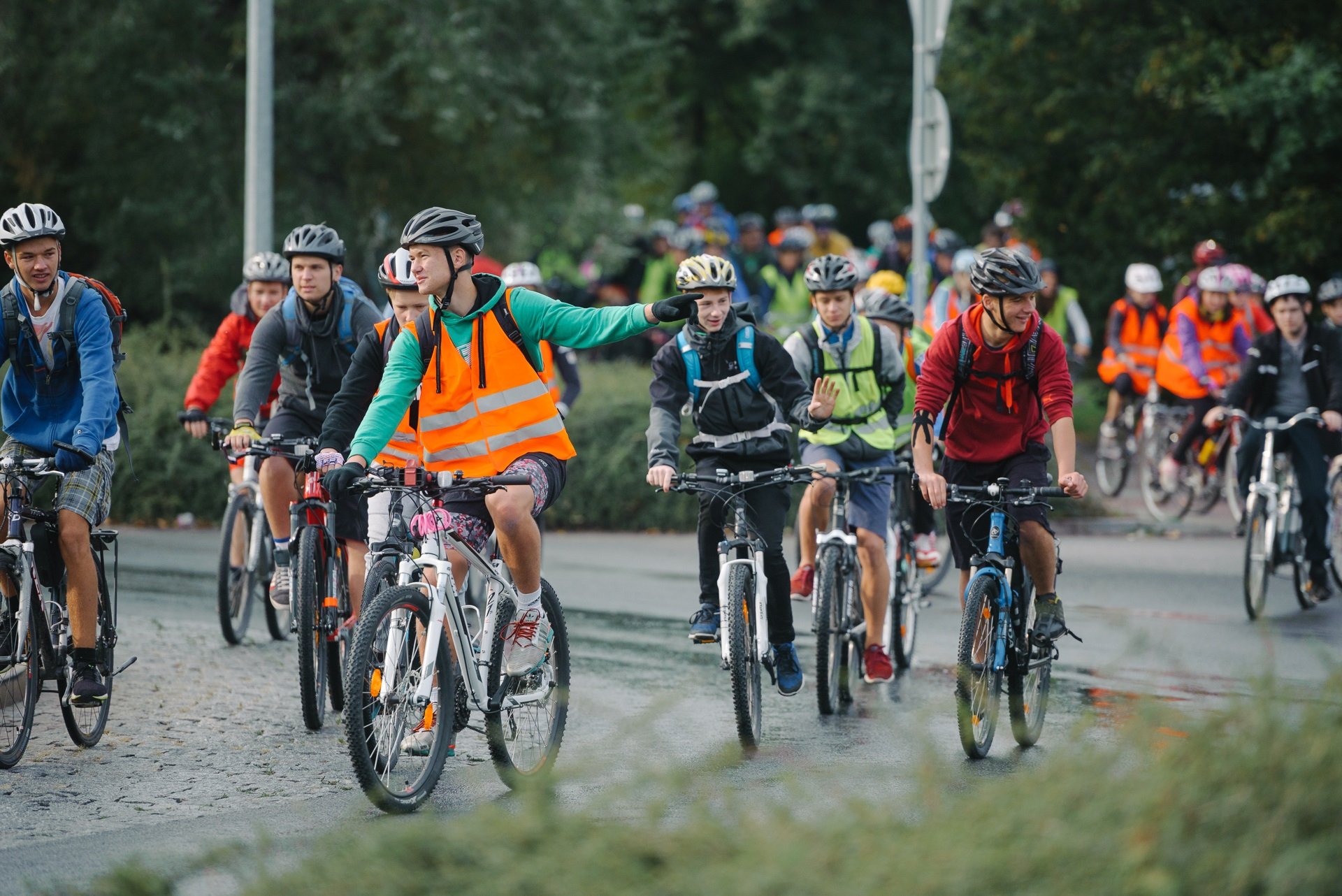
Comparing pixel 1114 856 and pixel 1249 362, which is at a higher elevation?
pixel 1249 362

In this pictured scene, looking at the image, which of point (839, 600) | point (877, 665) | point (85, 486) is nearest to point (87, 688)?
point (85, 486)

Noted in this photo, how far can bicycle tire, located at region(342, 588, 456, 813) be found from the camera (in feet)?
18.1

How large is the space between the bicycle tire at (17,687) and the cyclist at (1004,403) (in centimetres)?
339

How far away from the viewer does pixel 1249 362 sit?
1146 cm

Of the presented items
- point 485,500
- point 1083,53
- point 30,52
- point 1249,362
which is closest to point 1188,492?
point 1249,362

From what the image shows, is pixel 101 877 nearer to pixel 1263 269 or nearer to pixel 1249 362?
pixel 1249 362

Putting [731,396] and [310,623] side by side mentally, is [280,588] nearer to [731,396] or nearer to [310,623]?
[310,623]

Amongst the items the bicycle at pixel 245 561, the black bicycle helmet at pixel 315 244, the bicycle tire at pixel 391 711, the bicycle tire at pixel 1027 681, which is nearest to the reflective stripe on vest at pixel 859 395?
the bicycle tire at pixel 1027 681

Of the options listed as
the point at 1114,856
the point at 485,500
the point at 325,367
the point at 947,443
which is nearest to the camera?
the point at 1114,856

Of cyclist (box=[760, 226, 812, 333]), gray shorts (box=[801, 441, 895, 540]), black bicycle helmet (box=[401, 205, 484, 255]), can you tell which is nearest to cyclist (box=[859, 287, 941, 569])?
gray shorts (box=[801, 441, 895, 540])

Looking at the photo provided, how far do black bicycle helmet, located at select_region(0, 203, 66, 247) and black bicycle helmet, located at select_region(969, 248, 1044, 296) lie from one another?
11.5 ft

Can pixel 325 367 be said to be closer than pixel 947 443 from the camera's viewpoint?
No

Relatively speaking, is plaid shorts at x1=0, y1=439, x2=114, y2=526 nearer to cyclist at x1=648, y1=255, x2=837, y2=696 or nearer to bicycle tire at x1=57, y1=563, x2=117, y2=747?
bicycle tire at x1=57, y1=563, x2=117, y2=747

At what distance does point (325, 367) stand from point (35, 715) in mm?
1992
